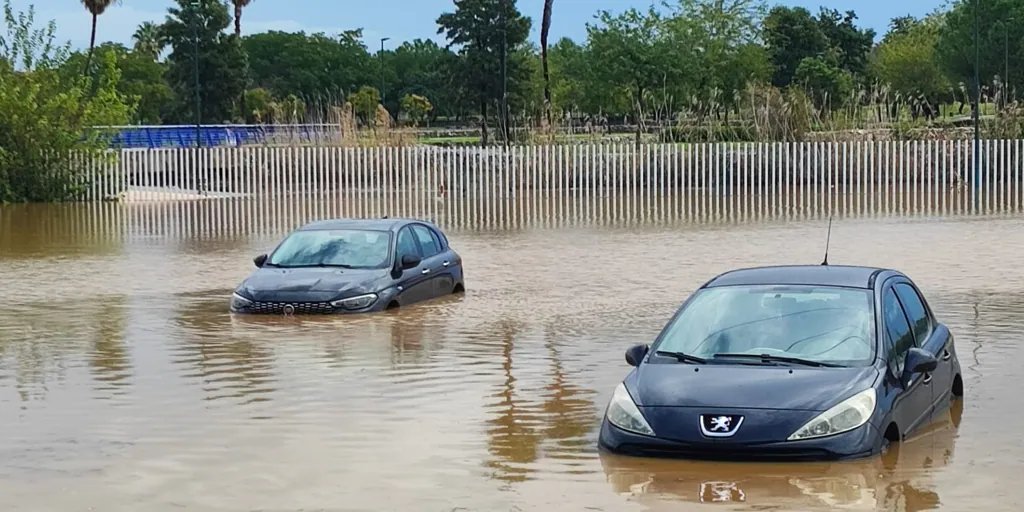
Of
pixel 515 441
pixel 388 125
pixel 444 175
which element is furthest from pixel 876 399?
pixel 388 125

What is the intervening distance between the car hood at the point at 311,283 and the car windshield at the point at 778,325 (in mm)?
7479

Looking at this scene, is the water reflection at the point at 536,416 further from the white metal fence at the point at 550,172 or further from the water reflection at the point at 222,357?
the white metal fence at the point at 550,172

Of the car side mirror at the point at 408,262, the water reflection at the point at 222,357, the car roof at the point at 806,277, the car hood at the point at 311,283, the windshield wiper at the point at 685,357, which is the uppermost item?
the car roof at the point at 806,277

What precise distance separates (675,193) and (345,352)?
31.2 meters

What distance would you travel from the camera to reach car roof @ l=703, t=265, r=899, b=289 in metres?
10.4

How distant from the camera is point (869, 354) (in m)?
9.59

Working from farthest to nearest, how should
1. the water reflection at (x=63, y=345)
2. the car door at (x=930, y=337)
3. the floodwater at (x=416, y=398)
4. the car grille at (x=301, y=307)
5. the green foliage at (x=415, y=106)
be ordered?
the green foliage at (x=415, y=106)
the car grille at (x=301, y=307)
the water reflection at (x=63, y=345)
the car door at (x=930, y=337)
the floodwater at (x=416, y=398)

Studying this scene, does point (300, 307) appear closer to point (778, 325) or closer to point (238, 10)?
point (778, 325)

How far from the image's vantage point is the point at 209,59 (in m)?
87.9

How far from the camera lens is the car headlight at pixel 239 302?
1756 cm

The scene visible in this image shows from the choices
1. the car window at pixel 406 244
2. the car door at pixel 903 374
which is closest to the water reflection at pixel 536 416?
the car door at pixel 903 374

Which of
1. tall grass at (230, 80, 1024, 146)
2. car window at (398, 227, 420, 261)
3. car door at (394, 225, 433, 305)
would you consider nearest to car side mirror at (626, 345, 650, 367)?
car door at (394, 225, 433, 305)

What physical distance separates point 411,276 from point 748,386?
959cm

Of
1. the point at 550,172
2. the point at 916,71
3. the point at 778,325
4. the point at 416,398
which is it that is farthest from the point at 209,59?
the point at 778,325
